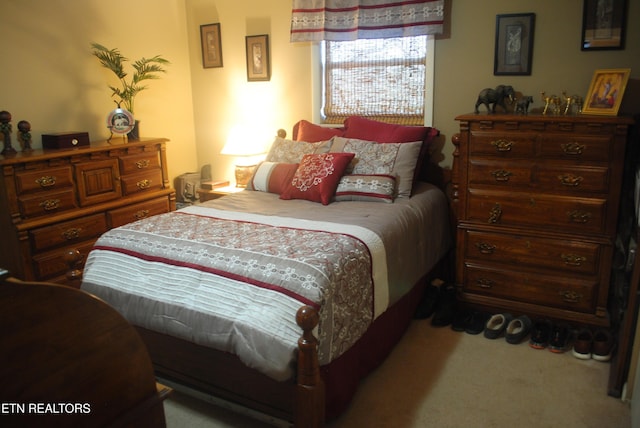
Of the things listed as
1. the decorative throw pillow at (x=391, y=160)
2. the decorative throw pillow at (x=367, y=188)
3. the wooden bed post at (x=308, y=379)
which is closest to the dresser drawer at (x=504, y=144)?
the decorative throw pillow at (x=391, y=160)

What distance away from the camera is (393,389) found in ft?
7.89

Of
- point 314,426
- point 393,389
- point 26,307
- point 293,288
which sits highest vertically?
point 26,307

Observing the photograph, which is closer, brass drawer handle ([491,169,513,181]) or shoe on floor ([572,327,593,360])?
shoe on floor ([572,327,593,360])

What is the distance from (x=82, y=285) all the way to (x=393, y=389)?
5.04ft

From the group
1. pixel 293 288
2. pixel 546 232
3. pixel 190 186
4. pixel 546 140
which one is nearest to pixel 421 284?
pixel 546 232

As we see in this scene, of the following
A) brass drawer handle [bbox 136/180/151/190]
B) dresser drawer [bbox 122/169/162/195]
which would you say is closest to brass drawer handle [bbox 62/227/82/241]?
dresser drawer [bbox 122/169/162/195]

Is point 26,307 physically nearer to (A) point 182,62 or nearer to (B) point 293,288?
(B) point 293,288

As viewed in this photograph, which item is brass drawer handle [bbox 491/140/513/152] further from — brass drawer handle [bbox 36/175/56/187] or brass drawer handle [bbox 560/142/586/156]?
brass drawer handle [bbox 36/175/56/187]

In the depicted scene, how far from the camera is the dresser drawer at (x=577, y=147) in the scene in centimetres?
260

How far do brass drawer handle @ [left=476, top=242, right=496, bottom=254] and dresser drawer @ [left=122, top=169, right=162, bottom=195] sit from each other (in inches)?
96.7

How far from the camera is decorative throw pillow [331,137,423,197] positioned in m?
3.18

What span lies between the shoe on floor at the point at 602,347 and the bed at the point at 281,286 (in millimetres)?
957

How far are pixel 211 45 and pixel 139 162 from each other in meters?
1.26

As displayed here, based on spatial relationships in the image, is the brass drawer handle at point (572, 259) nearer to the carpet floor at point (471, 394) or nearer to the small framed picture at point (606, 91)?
the carpet floor at point (471, 394)
